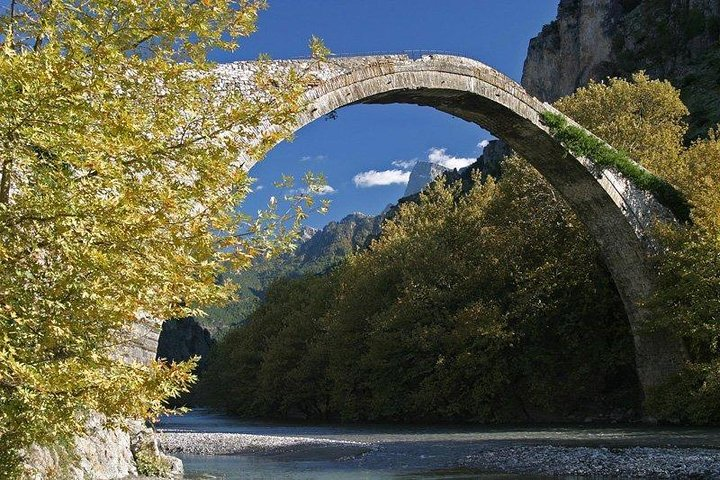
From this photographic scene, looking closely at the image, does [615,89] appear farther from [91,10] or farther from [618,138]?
[91,10]

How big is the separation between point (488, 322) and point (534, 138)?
796 centimetres

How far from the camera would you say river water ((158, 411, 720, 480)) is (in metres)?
13.6

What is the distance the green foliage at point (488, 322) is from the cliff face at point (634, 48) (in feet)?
61.3

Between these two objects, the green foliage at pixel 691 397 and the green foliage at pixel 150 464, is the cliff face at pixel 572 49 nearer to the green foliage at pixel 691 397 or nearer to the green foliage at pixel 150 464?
the green foliage at pixel 691 397

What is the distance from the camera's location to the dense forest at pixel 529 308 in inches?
830

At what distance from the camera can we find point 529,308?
26312 millimetres

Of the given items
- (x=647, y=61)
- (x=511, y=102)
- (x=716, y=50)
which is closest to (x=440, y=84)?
(x=511, y=102)

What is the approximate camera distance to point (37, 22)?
5.66m

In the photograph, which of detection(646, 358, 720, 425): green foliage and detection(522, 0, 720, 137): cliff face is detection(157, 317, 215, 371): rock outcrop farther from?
detection(646, 358, 720, 425): green foliage

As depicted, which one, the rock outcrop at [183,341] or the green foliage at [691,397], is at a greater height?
the rock outcrop at [183,341]

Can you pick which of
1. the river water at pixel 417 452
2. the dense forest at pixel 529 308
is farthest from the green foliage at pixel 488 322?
the river water at pixel 417 452

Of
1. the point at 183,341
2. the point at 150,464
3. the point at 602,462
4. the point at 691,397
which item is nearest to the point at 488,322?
the point at 691,397

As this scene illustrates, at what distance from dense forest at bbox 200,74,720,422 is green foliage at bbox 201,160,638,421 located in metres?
0.06

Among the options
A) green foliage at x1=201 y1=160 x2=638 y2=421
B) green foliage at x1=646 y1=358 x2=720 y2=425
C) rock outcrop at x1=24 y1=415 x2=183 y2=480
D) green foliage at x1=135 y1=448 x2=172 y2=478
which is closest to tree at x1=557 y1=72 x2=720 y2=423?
green foliage at x1=646 y1=358 x2=720 y2=425
